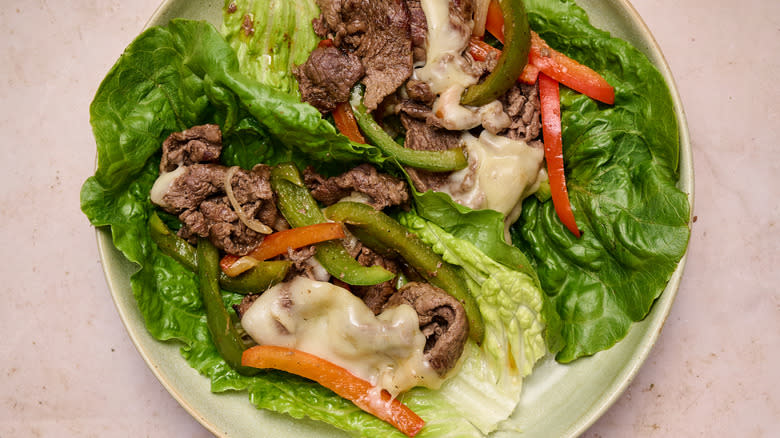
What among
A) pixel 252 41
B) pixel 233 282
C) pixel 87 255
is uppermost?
pixel 252 41

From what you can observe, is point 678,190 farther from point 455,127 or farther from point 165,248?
point 165,248

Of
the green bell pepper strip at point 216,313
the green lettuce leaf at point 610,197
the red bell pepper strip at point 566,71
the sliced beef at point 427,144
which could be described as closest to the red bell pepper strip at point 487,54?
the red bell pepper strip at point 566,71

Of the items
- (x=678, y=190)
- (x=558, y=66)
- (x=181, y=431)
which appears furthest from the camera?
(x=181, y=431)

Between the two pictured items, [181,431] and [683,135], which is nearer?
[683,135]

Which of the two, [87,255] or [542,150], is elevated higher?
[542,150]

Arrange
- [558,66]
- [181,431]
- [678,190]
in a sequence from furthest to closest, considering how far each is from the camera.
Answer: [181,431] → [558,66] → [678,190]

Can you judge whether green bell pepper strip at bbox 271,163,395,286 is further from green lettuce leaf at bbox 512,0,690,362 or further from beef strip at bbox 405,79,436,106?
green lettuce leaf at bbox 512,0,690,362

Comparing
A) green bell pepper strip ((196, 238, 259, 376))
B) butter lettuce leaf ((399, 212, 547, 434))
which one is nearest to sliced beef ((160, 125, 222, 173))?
green bell pepper strip ((196, 238, 259, 376))

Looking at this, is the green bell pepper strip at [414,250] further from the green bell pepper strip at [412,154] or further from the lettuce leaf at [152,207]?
the green bell pepper strip at [412,154]

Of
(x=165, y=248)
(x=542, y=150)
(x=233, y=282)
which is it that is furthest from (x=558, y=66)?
(x=165, y=248)

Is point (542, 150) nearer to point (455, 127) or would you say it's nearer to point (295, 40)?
point (455, 127)
